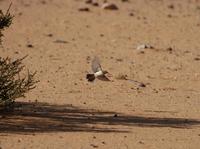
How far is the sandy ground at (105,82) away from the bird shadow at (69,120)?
1 cm

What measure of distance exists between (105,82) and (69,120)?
124 inches

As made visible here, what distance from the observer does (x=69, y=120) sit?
33.4ft

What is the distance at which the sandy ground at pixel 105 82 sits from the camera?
9.37 m

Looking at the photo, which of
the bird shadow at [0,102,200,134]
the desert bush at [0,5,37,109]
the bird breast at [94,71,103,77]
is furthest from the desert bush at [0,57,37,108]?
the bird breast at [94,71,103,77]

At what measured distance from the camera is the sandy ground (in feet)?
30.7

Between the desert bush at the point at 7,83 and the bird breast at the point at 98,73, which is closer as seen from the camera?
the desert bush at the point at 7,83

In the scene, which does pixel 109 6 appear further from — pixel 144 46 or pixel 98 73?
pixel 98 73

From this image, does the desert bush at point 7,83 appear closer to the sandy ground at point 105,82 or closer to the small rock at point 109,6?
the sandy ground at point 105,82

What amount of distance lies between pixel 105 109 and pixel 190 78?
3.57 m

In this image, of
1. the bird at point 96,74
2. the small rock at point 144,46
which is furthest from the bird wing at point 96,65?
the small rock at point 144,46

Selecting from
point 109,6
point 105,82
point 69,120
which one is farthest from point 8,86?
point 109,6

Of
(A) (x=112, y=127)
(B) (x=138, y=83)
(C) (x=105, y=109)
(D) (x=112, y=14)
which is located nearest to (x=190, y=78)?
(B) (x=138, y=83)

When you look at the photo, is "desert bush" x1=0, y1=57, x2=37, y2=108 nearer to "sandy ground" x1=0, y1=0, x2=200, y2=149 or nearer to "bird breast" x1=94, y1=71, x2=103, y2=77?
"sandy ground" x1=0, y1=0, x2=200, y2=149

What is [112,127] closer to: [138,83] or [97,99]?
[97,99]
